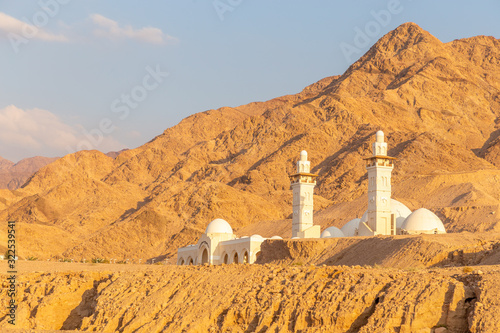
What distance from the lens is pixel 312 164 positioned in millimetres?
100438

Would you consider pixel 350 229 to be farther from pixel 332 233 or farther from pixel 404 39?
pixel 404 39

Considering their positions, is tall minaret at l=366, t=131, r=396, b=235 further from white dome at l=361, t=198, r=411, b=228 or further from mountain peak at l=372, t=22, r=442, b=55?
mountain peak at l=372, t=22, r=442, b=55

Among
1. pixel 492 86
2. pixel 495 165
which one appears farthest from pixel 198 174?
pixel 492 86

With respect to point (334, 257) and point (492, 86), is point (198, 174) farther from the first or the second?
point (334, 257)

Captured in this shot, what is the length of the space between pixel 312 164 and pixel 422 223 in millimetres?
56925

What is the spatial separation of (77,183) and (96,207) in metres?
9.07

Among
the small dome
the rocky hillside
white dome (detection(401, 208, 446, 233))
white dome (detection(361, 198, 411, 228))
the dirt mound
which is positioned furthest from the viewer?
the small dome

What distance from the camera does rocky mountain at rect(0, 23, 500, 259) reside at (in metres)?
76.4

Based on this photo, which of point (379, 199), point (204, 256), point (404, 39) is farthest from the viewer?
point (404, 39)

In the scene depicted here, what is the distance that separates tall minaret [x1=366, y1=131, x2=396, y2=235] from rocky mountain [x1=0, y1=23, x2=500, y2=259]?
14.2 meters

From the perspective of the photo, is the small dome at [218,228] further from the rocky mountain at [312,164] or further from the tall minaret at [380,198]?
the rocky mountain at [312,164]

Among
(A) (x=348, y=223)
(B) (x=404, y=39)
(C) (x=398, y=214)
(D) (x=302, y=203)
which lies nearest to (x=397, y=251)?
(C) (x=398, y=214)

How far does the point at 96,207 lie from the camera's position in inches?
3701

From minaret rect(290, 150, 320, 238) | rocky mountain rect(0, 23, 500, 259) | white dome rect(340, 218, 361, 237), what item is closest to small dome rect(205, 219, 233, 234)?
minaret rect(290, 150, 320, 238)
